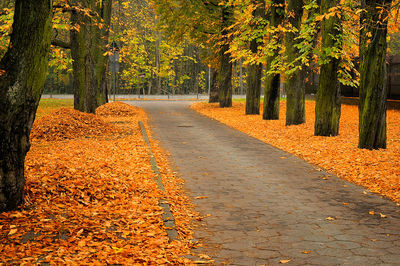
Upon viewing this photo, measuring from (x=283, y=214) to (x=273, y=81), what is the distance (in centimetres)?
1607

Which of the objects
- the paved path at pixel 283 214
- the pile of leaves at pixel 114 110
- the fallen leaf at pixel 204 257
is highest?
the pile of leaves at pixel 114 110

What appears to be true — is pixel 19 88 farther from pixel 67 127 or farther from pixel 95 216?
pixel 67 127

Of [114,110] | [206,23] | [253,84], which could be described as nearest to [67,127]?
[114,110]

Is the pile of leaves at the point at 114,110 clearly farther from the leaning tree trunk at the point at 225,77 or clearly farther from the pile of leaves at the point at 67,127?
the leaning tree trunk at the point at 225,77

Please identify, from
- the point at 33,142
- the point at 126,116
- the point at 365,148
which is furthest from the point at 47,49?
the point at 126,116

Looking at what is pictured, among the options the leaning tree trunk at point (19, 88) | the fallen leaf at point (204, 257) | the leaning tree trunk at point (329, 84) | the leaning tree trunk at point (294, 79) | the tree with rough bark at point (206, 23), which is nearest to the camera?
the fallen leaf at point (204, 257)

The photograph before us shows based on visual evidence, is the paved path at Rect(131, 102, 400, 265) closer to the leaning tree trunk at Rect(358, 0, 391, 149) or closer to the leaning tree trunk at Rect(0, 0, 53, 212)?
the leaning tree trunk at Rect(358, 0, 391, 149)

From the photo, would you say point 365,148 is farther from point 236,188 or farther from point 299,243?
point 299,243

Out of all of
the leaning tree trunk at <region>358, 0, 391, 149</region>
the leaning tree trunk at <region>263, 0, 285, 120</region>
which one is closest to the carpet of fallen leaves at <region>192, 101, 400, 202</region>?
the leaning tree trunk at <region>263, 0, 285, 120</region>

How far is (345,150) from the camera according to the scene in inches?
521

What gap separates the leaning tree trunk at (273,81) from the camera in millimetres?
21750

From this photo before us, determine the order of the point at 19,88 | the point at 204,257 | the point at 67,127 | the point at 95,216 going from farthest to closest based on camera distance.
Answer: the point at 67,127, the point at 95,216, the point at 19,88, the point at 204,257

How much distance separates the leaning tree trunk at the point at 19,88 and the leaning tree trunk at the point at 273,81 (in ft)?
52.4

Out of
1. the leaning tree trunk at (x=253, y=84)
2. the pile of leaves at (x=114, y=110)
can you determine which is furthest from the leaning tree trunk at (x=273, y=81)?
the pile of leaves at (x=114, y=110)
